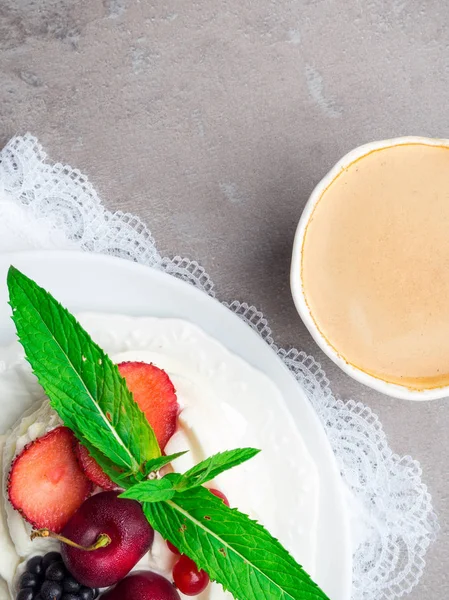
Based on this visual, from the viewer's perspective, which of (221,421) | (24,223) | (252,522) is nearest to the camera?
(252,522)

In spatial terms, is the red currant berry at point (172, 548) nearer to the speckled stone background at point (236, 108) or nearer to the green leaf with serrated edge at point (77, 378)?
the green leaf with serrated edge at point (77, 378)

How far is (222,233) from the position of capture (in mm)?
1179

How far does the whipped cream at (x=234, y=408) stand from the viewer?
3.31 feet

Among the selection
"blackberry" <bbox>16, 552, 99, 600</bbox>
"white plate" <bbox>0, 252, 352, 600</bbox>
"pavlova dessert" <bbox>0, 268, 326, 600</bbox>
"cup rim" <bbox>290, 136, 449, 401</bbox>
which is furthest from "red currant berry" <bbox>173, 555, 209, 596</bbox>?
"cup rim" <bbox>290, 136, 449, 401</bbox>

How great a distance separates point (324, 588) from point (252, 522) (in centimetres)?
25

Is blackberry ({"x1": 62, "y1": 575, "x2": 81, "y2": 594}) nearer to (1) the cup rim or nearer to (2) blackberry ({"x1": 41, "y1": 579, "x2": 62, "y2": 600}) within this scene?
(2) blackberry ({"x1": 41, "y1": 579, "x2": 62, "y2": 600})

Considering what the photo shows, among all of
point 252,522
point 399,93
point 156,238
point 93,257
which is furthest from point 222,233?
point 252,522

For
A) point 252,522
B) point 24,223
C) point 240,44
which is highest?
point 240,44

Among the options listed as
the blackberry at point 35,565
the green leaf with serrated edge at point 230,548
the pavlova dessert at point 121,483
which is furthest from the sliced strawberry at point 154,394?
the blackberry at point 35,565

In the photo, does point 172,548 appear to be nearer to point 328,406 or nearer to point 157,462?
point 157,462

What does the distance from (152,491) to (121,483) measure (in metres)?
0.05

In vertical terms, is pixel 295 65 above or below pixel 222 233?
above

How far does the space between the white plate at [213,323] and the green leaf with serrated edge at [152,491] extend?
0.25 m

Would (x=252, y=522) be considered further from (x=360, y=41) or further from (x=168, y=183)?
(x=360, y=41)
